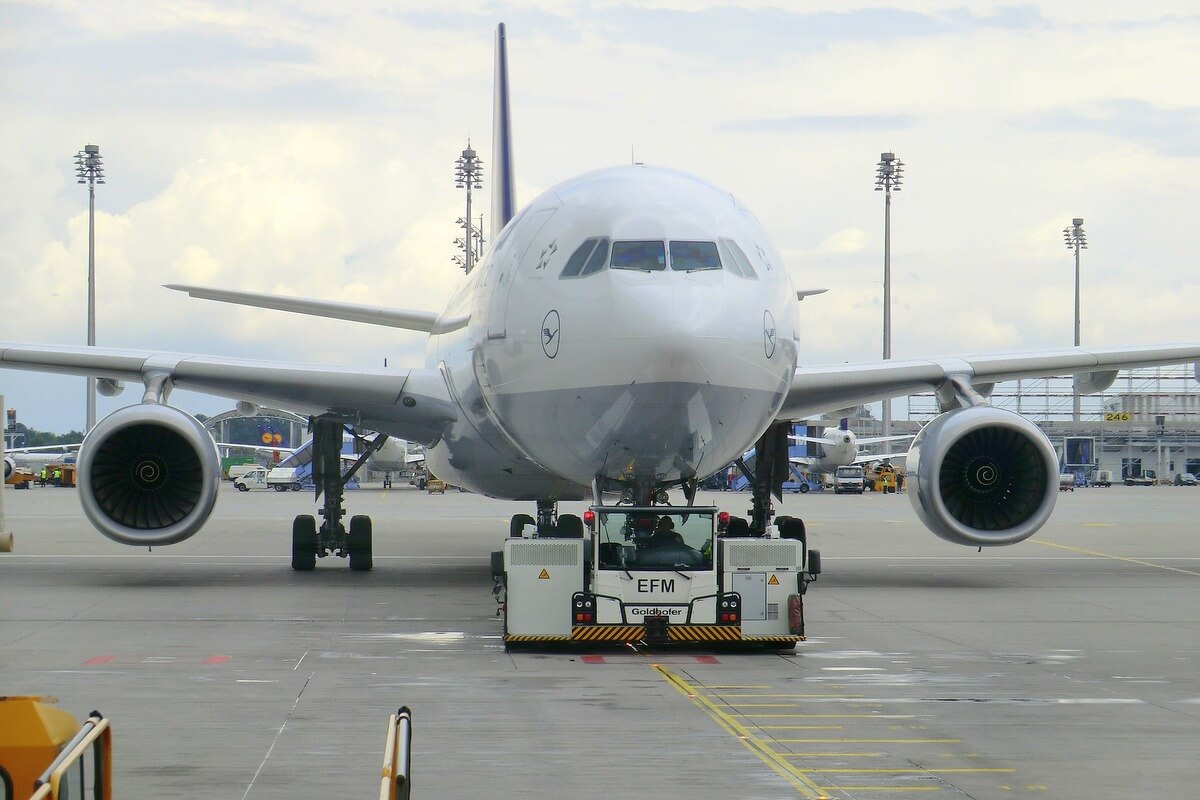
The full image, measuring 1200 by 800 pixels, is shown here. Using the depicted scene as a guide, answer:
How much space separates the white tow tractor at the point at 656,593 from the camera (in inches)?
532

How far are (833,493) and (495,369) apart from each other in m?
57.3

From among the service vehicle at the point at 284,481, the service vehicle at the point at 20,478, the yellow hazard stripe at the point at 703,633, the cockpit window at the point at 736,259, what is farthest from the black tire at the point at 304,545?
the service vehicle at the point at 20,478

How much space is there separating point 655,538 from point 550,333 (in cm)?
209

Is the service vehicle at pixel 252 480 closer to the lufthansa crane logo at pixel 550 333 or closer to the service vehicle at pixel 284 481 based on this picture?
the service vehicle at pixel 284 481

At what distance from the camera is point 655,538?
1407 centimetres

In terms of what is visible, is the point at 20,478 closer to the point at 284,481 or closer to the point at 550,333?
the point at 284,481

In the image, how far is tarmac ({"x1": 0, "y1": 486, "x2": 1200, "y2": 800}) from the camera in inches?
315

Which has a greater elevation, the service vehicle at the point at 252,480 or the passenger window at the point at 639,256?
the passenger window at the point at 639,256

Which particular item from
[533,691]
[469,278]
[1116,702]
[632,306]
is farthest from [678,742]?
[469,278]

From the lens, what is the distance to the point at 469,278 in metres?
19.0

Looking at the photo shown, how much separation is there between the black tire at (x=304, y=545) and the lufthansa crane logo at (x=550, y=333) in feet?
28.3

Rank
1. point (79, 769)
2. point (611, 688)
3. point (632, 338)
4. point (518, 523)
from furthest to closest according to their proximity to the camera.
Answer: point (518, 523)
point (632, 338)
point (611, 688)
point (79, 769)

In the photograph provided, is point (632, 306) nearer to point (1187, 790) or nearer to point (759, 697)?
point (759, 697)

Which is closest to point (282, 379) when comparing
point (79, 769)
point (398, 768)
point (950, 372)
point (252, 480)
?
point (950, 372)
